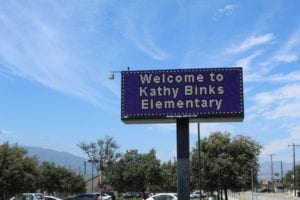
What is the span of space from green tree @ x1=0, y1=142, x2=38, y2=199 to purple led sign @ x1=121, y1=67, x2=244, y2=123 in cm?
2959

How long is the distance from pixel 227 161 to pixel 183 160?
21.0 metres

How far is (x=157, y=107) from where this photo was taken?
73.9 ft

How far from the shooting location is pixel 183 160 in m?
22.8

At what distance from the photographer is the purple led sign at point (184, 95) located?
73.1ft

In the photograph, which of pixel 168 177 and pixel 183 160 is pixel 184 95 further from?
pixel 168 177

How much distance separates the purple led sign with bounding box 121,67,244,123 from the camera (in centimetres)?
2228

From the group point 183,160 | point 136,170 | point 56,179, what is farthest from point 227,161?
point 56,179

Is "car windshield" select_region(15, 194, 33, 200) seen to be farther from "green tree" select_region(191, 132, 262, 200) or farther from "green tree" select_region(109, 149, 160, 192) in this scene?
"green tree" select_region(109, 149, 160, 192)

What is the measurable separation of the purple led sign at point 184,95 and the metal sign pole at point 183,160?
623 mm

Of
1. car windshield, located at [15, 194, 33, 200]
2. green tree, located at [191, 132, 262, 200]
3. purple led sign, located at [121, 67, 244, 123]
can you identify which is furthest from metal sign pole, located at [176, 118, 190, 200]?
car windshield, located at [15, 194, 33, 200]

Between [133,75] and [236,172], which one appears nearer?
[133,75]

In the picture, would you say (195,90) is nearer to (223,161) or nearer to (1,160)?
(223,161)

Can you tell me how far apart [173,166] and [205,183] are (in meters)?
44.7

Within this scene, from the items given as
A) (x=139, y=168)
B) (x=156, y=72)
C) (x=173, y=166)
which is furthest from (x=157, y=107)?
(x=173, y=166)
